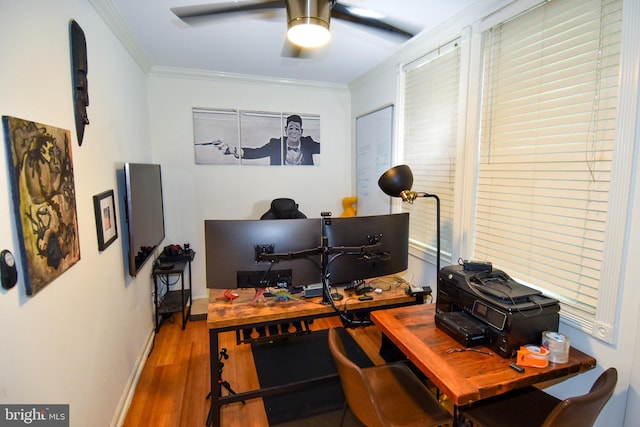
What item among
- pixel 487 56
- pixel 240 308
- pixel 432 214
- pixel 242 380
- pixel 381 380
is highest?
pixel 487 56

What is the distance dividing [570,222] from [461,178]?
2.48ft

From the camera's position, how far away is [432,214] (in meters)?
2.61

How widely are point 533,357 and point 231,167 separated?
10.7 ft

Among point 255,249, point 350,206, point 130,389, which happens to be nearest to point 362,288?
point 255,249

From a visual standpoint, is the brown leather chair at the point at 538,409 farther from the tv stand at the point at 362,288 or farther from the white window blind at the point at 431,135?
the white window blind at the point at 431,135

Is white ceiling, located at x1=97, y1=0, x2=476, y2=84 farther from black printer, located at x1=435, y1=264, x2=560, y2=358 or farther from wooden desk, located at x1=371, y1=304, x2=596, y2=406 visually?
wooden desk, located at x1=371, y1=304, x2=596, y2=406

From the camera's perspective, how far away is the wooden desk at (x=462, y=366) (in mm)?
1180

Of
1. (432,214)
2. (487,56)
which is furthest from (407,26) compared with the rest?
(432,214)

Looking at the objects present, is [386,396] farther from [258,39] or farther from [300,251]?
[258,39]

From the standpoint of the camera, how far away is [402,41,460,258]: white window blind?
2.37 m

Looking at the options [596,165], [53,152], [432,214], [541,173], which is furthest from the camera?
[432,214]

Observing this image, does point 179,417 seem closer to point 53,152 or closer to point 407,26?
point 53,152

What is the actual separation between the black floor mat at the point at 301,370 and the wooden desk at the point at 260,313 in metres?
0.26

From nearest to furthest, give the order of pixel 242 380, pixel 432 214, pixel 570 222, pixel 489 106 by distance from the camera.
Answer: pixel 570 222
pixel 489 106
pixel 242 380
pixel 432 214
